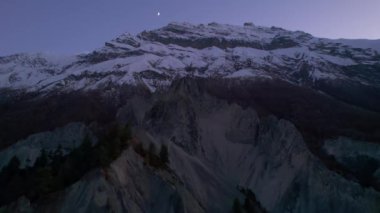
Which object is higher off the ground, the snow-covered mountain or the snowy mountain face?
the snowy mountain face

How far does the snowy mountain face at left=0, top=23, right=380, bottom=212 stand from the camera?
5888 centimetres

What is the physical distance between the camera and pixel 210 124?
92188 millimetres

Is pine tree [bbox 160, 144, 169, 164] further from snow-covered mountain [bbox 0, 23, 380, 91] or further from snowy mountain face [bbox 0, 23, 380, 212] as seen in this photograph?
snow-covered mountain [bbox 0, 23, 380, 91]

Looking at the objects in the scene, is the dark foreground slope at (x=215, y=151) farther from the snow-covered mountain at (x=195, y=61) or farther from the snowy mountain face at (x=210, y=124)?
the snow-covered mountain at (x=195, y=61)

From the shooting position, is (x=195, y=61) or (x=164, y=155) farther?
(x=195, y=61)

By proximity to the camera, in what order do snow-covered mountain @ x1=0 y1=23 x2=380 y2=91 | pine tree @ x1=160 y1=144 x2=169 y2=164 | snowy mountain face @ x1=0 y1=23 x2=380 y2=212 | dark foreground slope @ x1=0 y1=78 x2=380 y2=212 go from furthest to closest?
snow-covered mountain @ x1=0 y1=23 x2=380 y2=91
pine tree @ x1=160 y1=144 x2=169 y2=164
snowy mountain face @ x1=0 y1=23 x2=380 y2=212
dark foreground slope @ x1=0 y1=78 x2=380 y2=212

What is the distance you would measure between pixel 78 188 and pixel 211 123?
140 feet

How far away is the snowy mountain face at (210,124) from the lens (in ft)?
193

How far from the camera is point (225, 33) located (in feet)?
639

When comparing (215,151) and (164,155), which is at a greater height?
(164,155)

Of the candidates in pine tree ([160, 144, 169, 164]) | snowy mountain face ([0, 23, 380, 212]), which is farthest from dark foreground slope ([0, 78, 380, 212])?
pine tree ([160, 144, 169, 164])

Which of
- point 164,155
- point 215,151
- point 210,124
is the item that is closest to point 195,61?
point 210,124

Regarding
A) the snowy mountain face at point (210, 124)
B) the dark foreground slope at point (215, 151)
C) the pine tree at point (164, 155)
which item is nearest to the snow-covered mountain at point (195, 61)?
the snowy mountain face at point (210, 124)

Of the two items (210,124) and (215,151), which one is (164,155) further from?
(210,124)
